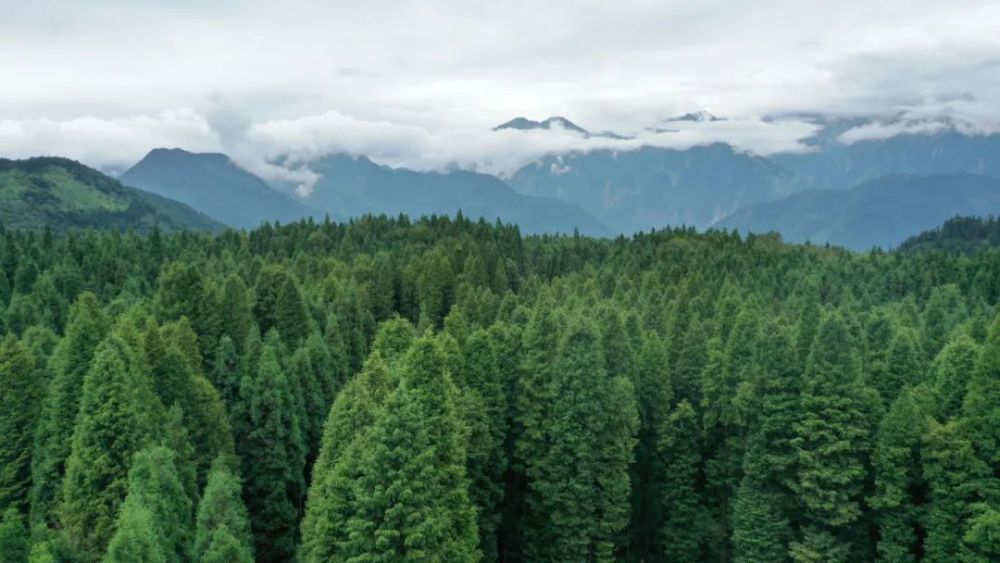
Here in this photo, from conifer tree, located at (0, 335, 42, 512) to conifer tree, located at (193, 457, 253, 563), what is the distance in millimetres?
12328

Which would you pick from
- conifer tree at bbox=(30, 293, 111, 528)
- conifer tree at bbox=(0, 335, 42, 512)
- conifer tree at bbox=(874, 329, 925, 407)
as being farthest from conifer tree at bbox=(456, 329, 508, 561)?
conifer tree at bbox=(874, 329, 925, 407)

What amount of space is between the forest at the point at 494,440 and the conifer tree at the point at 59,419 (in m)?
0.13

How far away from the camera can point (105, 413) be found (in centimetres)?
3450

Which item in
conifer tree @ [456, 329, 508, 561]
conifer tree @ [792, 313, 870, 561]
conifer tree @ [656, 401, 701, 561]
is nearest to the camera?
conifer tree @ [792, 313, 870, 561]

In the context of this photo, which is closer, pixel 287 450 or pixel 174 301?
pixel 287 450

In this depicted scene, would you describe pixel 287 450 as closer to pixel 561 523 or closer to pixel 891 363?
pixel 561 523

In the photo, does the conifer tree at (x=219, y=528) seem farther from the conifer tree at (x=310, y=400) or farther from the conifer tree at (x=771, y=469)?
the conifer tree at (x=771, y=469)

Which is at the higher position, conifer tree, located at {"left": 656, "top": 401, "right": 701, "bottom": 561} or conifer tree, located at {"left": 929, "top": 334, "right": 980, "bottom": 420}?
conifer tree, located at {"left": 929, "top": 334, "right": 980, "bottom": 420}

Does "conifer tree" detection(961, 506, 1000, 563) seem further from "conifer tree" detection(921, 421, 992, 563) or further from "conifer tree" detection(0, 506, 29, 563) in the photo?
"conifer tree" detection(0, 506, 29, 563)

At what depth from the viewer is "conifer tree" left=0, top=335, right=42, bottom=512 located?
128 ft

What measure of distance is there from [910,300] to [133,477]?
89583mm

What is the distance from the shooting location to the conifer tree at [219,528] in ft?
102

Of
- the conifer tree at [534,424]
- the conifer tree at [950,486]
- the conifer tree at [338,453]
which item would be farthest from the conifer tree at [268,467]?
the conifer tree at [950,486]

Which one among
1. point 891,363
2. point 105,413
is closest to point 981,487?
point 891,363
